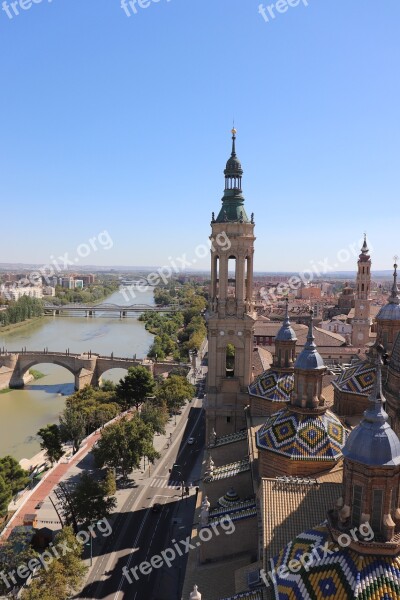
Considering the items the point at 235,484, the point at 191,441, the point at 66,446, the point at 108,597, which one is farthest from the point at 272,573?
the point at 66,446

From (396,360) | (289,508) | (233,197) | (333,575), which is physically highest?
(233,197)

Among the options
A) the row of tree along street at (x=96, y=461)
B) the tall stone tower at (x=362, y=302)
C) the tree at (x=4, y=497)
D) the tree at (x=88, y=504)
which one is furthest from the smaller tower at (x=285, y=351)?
the tall stone tower at (x=362, y=302)

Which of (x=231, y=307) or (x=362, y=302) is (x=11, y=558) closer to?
(x=231, y=307)

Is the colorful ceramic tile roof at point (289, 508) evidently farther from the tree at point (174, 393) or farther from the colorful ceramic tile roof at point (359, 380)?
the tree at point (174, 393)

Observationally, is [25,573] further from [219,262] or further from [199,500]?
[219,262]

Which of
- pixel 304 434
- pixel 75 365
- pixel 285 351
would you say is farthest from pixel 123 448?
pixel 75 365

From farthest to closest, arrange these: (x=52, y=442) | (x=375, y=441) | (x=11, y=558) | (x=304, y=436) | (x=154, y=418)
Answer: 1. (x=154, y=418)
2. (x=52, y=442)
3. (x=11, y=558)
4. (x=304, y=436)
5. (x=375, y=441)
